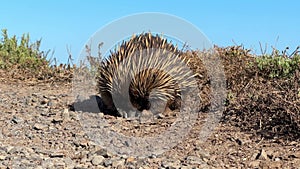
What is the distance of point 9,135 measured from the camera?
18.7 feet

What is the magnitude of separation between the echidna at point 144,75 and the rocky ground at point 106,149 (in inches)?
10.7

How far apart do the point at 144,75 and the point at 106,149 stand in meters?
1.35

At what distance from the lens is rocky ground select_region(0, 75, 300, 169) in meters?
4.71

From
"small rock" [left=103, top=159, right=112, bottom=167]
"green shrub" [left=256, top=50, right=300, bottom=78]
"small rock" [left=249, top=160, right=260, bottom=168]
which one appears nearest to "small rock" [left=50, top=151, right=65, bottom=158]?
"small rock" [left=103, top=159, right=112, bottom=167]

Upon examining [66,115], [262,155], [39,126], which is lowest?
[262,155]

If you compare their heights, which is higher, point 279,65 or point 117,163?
point 279,65

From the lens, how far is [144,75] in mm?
6195

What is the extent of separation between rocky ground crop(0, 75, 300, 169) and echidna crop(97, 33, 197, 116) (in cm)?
27

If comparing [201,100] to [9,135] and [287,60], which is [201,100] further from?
[9,135]

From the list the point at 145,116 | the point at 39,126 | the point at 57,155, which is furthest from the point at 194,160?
the point at 39,126

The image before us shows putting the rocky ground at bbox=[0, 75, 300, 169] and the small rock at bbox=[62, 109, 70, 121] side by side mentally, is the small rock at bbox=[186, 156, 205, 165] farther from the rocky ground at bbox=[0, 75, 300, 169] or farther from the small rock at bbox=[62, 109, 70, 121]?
the small rock at bbox=[62, 109, 70, 121]

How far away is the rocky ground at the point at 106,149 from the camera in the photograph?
4.71 m

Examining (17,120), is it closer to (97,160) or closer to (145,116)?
(145,116)

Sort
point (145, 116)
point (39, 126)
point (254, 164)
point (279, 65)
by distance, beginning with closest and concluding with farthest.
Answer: point (254, 164)
point (39, 126)
point (145, 116)
point (279, 65)
